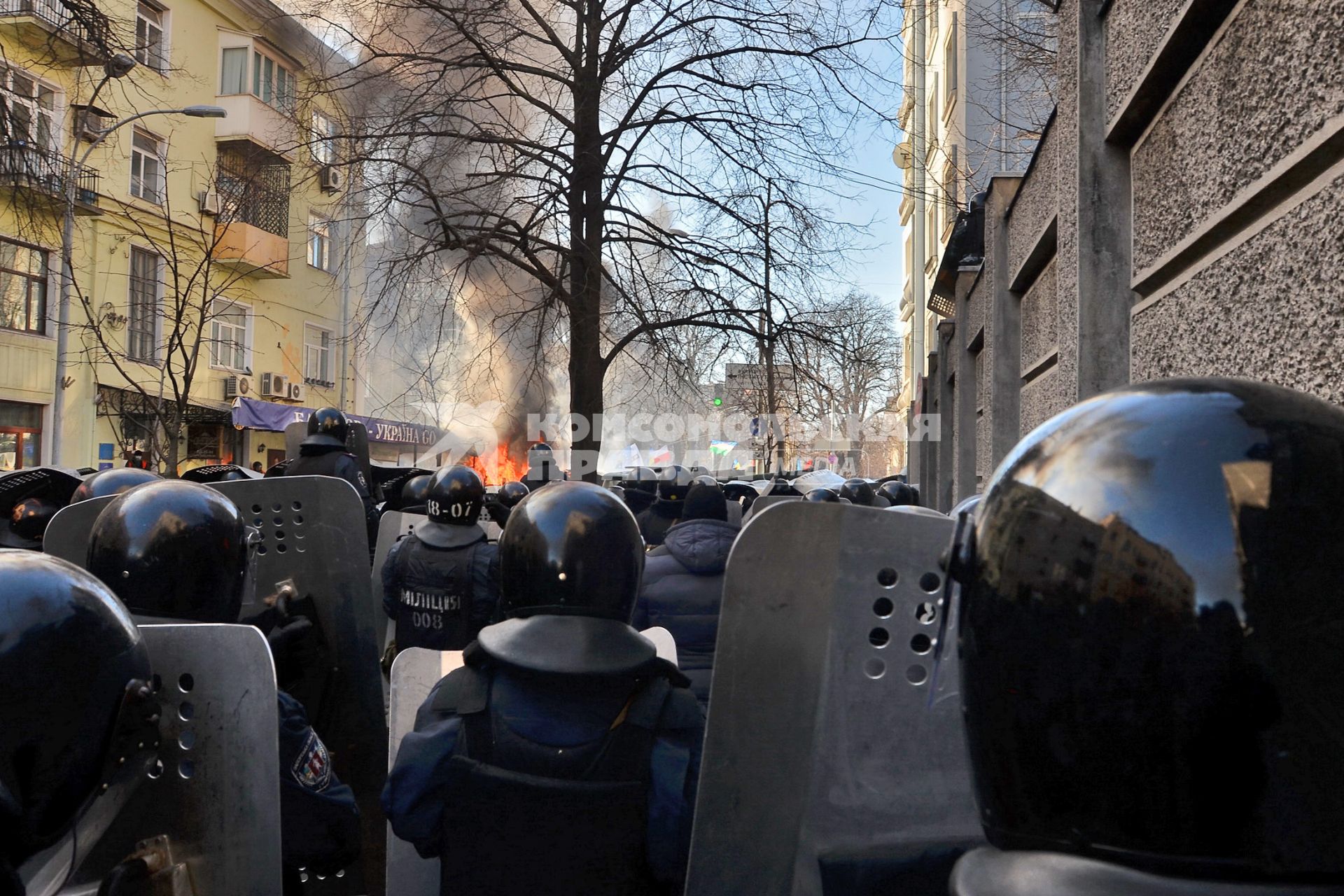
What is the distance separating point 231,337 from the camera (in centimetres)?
2617

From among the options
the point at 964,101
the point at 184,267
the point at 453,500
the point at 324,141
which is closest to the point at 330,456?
the point at 453,500

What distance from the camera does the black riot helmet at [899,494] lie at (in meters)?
8.12

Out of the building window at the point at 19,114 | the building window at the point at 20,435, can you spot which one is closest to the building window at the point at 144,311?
the building window at the point at 20,435

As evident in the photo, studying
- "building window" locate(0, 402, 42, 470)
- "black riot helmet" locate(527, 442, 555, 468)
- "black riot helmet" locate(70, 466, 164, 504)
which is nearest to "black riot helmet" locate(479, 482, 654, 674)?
"black riot helmet" locate(70, 466, 164, 504)

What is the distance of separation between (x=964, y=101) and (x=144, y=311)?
16.5 metres

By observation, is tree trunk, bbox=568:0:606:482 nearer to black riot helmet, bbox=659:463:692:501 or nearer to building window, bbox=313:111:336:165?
black riot helmet, bbox=659:463:692:501

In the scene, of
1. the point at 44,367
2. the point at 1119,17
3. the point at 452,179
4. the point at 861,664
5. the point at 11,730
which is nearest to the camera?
the point at 11,730

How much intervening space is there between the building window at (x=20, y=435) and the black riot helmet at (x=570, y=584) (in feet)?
64.6

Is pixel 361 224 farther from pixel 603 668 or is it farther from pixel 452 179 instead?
pixel 603 668

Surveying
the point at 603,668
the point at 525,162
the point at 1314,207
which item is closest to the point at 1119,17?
the point at 1314,207

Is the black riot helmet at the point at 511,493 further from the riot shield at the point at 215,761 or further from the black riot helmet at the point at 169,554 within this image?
the riot shield at the point at 215,761

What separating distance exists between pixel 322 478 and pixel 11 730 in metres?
2.61

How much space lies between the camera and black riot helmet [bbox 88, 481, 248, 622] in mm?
2670

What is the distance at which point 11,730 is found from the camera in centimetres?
137
